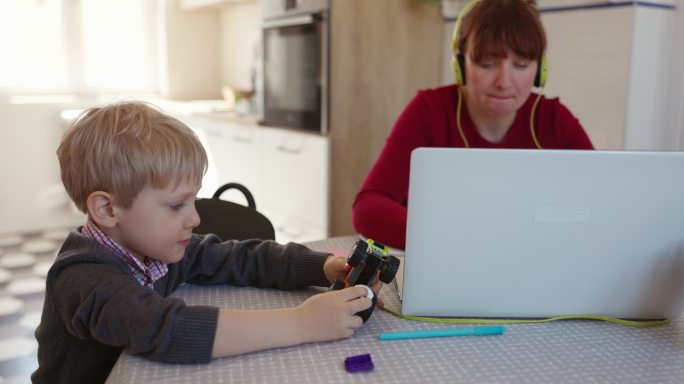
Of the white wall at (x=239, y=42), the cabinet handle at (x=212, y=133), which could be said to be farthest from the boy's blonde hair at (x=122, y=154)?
the white wall at (x=239, y=42)

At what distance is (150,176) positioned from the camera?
845 millimetres

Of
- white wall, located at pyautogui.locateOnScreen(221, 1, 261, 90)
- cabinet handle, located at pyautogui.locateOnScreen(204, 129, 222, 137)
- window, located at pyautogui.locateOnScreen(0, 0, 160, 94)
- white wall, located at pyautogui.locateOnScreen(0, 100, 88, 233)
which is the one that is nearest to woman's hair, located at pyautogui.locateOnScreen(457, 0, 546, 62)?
cabinet handle, located at pyautogui.locateOnScreen(204, 129, 222, 137)

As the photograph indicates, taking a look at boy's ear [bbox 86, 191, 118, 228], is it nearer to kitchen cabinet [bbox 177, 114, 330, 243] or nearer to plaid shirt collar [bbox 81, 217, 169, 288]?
plaid shirt collar [bbox 81, 217, 169, 288]

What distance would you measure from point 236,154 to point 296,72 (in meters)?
0.72

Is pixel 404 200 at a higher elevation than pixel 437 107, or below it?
below

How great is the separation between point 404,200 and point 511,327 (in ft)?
2.14

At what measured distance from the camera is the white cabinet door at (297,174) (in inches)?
101

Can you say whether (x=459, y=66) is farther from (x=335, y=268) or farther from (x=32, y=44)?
(x=32, y=44)

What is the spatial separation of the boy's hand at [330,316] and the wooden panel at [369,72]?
5.81 feet

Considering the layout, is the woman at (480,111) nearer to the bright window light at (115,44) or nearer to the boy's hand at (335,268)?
the boy's hand at (335,268)

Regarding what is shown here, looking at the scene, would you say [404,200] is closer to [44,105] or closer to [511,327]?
[511,327]

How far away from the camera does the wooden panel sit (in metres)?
2.51

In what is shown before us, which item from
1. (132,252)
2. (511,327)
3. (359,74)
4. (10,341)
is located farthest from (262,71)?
(511,327)

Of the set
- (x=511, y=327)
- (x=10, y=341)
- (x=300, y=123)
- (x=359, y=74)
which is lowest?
(x=10, y=341)
